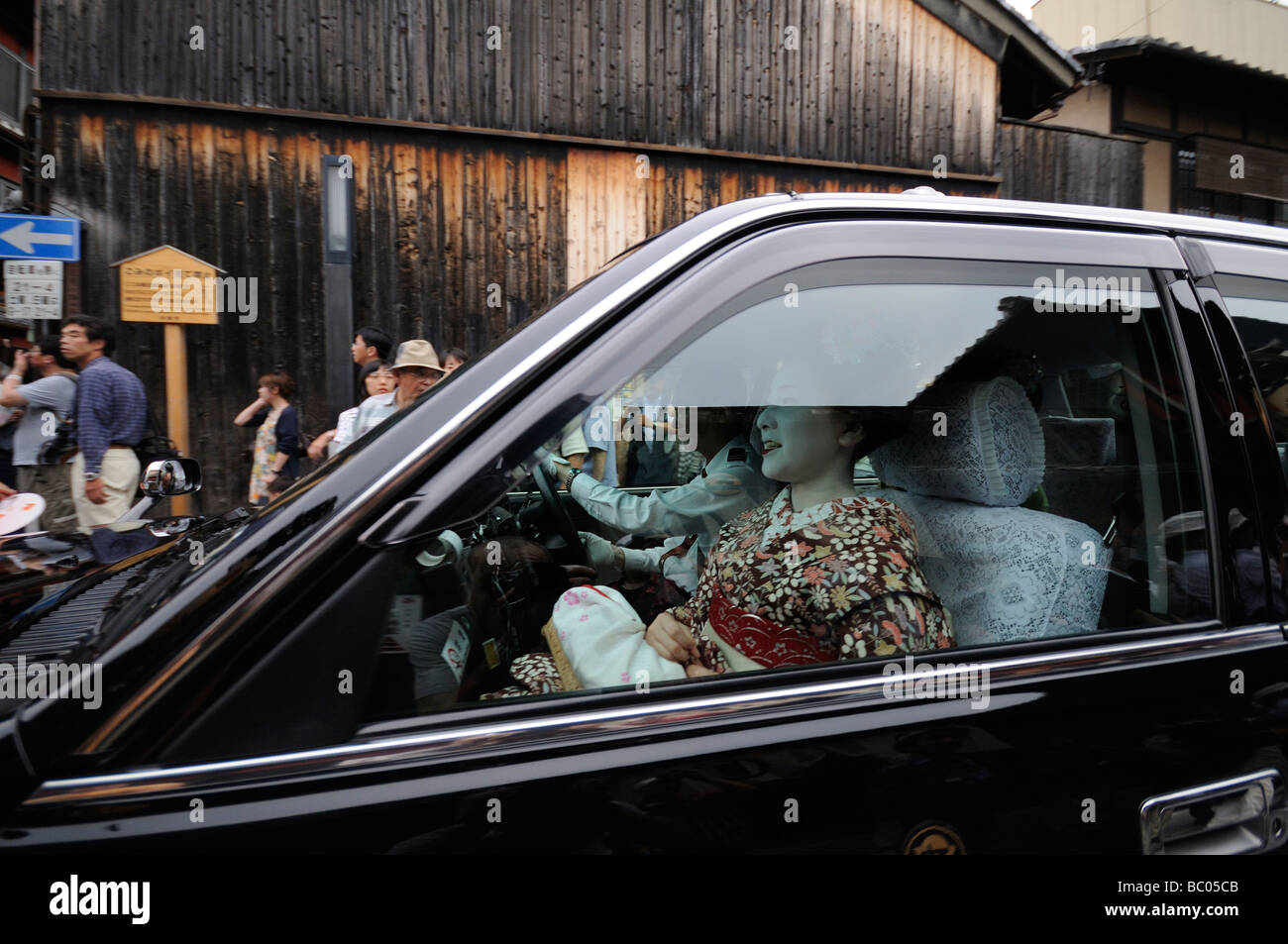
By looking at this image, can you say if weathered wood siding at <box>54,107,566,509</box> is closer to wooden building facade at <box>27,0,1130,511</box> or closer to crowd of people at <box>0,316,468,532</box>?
wooden building facade at <box>27,0,1130,511</box>

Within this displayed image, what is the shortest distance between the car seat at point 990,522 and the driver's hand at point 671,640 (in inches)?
18.0

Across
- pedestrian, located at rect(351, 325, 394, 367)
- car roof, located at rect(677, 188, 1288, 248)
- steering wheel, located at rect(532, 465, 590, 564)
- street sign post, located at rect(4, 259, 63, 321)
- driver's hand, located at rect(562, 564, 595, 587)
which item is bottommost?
driver's hand, located at rect(562, 564, 595, 587)

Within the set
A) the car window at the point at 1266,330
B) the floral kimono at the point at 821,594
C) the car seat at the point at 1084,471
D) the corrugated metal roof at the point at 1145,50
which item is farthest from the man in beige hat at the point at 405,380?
the corrugated metal roof at the point at 1145,50

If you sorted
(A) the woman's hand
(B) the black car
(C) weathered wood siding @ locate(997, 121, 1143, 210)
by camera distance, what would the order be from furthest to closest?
(C) weathered wood siding @ locate(997, 121, 1143, 210), (A) the woman's hand, (B) the black car

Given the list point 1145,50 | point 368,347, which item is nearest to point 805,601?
point 368,347

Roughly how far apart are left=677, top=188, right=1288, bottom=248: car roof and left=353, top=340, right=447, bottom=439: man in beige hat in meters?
3.48

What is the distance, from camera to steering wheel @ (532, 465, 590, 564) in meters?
A: 2.01

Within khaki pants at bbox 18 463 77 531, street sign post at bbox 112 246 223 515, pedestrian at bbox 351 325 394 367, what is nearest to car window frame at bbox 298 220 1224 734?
pedestrian at bbox 351 325 394 367

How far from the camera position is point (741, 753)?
96 centimetres

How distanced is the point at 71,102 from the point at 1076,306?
8.63 meters

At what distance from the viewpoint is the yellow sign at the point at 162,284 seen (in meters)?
6.11

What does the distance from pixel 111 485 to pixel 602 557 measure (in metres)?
4.10

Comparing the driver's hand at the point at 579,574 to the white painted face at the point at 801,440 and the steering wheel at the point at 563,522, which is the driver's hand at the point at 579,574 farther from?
the white painted face at the point at 801,440

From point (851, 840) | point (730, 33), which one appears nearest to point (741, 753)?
point (851, 840)
